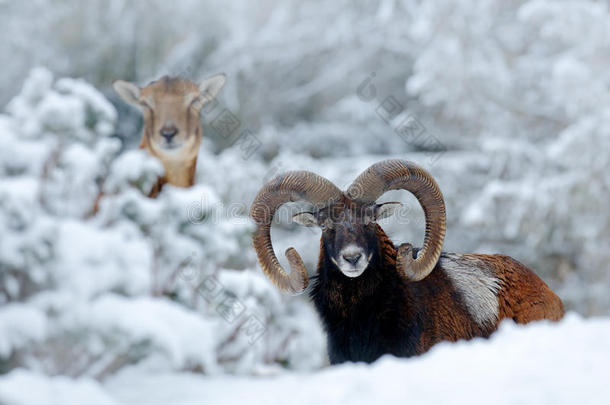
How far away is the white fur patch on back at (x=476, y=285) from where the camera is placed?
15.0 feet

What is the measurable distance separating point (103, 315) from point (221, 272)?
8.47 ft

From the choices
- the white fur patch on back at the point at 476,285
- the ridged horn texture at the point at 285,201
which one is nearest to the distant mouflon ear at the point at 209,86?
the ridged horn texture at the point at 285,201

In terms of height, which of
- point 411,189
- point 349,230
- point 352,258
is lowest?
point 352,258

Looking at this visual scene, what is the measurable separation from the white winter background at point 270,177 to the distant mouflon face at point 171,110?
1.10 m

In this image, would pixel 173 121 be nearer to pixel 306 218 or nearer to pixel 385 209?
pixel 306 218

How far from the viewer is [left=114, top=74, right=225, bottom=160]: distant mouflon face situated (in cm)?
565

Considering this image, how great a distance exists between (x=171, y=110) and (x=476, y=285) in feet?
9.52

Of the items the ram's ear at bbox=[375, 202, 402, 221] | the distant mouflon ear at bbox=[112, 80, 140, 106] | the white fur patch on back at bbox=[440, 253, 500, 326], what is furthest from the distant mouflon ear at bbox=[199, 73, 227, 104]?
the white fur patch on back at bbox=[440, 253, 500, 326]

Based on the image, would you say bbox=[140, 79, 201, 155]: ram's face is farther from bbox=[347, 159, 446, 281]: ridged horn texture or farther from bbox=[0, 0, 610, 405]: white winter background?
bbox=[347, 159, 446, 281]: ridged horn texture

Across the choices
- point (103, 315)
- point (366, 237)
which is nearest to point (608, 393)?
point (366, 237)

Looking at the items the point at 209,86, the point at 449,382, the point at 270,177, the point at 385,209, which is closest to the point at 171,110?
the point at 209,86

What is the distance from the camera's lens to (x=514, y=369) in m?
3.03

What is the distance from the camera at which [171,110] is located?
5.70 m

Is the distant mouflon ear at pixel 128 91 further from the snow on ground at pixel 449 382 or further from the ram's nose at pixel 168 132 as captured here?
the snow on ground at pixel 449 382
